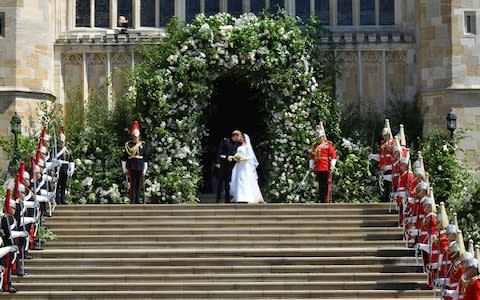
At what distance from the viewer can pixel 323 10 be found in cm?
3284

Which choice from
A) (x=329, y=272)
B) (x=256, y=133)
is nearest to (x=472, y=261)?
(x=329, y=272)

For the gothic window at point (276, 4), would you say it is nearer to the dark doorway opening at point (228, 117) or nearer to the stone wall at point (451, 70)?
the dark doorway opening at point (228, 117)

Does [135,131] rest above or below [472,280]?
above

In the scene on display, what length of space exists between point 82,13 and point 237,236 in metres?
9.70

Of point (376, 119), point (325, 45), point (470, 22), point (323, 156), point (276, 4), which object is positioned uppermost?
point (276, 4)

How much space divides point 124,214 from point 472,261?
10360 mm

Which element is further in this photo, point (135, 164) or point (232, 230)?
point (135, 164)

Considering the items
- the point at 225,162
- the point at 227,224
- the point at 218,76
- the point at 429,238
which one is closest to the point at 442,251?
the point at 429,238

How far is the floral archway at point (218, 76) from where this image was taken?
30.5 metres

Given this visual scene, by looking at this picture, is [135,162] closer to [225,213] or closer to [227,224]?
[225,213]

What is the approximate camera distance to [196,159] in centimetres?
3083

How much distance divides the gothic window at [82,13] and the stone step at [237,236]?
8475 mm

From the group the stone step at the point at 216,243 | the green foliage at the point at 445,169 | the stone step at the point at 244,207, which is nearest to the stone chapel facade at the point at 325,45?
the green foliage at the point at 445,169

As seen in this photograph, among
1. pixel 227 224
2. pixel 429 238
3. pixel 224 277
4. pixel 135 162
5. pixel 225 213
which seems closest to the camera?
pixel 429 238
